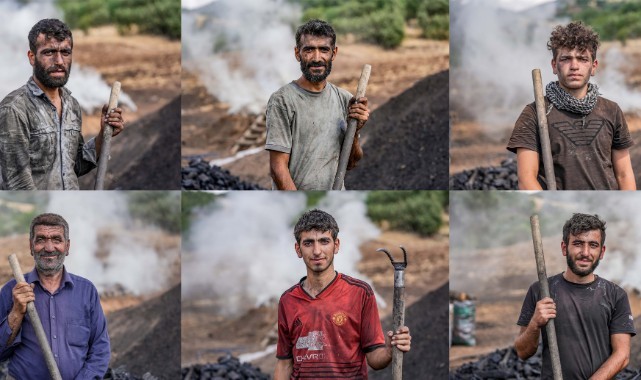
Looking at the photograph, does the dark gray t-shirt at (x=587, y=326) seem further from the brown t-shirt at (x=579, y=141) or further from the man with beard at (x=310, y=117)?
the man with beard at (x=310, y=117)

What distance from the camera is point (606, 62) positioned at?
1092cm

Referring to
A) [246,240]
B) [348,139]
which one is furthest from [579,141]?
[246,240]

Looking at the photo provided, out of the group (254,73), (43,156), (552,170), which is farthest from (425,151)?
(43,156)

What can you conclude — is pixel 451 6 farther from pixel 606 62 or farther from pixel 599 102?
pixel 599 102

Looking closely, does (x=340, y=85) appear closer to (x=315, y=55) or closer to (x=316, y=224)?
(x=315, y=55)

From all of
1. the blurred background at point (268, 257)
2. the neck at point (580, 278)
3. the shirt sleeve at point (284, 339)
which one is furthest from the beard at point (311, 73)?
the blurred background at point (268, 257)

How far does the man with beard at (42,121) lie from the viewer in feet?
27.2

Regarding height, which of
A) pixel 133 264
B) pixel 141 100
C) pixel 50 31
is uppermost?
pixel 141 100

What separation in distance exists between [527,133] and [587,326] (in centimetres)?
121

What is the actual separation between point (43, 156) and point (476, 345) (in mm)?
3782

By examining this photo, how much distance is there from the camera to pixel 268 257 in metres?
10.9

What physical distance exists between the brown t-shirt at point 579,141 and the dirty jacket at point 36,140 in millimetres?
2461

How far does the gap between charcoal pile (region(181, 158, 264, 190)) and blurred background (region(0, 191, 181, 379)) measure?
0.15 m

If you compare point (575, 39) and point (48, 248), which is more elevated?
point (575, 39)
